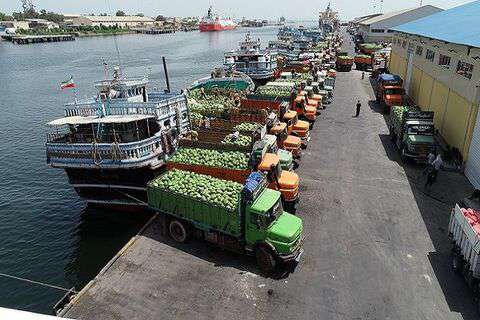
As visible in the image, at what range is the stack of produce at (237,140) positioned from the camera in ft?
70.6

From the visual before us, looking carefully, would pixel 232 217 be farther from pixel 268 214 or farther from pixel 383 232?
pixel 383 232

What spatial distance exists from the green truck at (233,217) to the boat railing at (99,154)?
135 inches

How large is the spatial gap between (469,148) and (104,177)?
2362 cm

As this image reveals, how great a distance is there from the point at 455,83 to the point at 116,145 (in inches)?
991

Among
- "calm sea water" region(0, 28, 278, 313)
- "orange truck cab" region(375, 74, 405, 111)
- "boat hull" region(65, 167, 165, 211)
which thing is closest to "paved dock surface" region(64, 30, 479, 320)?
"boat hull" region(65, 167, 165, 211)

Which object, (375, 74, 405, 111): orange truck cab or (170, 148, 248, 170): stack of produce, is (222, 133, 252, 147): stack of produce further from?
(375, 74, 405, 111): orange truck cab

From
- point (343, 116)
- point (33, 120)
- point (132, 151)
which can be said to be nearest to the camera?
point (132, 151)

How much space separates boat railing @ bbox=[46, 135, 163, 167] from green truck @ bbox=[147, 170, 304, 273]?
11.3 ft

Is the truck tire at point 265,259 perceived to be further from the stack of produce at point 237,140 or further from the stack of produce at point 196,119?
the stack of produce at point 196,119

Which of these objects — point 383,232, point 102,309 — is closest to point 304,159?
point 383,232

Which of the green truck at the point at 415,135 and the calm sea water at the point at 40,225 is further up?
the green truck at the point at 415,135

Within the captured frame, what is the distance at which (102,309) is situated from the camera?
501 inches

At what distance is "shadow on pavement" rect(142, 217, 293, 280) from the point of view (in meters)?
14.7

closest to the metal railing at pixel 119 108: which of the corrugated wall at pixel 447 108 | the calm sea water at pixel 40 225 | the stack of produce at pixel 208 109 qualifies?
the calm sea water at pixel 40 225
